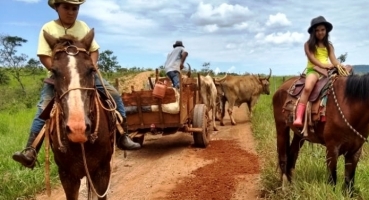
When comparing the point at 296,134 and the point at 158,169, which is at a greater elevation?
the point at 296,134

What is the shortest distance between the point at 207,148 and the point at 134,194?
12.7 ft

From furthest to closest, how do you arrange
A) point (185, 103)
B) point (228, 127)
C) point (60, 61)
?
point (228, 127) < point (185, 103) < point (60, 61)

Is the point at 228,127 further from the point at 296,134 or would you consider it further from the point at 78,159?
the point at 78,159

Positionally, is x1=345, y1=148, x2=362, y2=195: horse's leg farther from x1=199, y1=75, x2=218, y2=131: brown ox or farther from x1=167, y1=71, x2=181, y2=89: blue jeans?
x1=199, y1=75, x2=218, y2=131: brown ox

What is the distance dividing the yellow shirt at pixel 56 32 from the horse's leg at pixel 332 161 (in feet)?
10.6

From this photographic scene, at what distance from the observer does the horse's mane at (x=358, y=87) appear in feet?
17.1

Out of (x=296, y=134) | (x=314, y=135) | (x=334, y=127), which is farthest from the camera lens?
(x=296, y=134)

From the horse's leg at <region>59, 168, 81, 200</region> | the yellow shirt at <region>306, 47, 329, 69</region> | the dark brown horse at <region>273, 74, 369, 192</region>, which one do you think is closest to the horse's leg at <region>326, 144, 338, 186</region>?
the dark brown horse at <region>273, 74, 369, 192</region>

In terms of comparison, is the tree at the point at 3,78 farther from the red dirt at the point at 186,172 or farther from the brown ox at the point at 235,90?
the red dirt at the point at 186,172

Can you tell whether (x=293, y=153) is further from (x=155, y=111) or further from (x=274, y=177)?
(x=155, y=111)

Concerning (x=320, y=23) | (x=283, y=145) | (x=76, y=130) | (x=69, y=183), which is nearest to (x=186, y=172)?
(x=283, y=145)

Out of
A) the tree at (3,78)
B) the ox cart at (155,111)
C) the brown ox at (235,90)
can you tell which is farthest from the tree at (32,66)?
the ox cart at (155,111)

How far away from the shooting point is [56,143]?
438cm

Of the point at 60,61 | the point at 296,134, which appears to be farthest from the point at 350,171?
the point at 60,61
